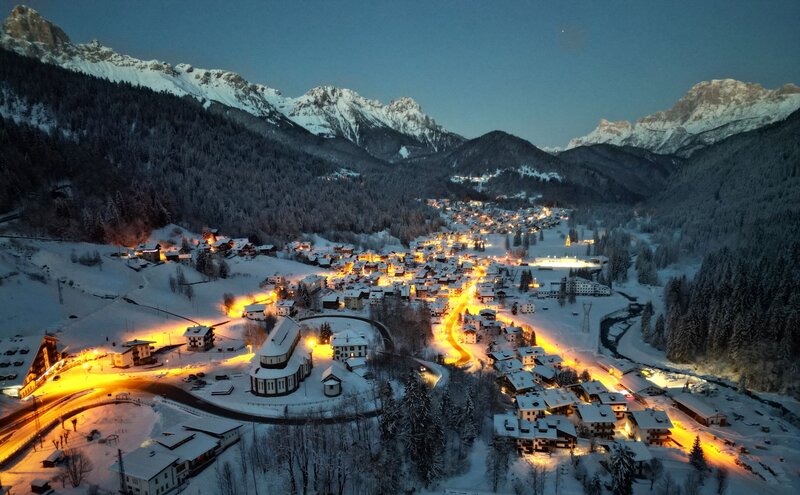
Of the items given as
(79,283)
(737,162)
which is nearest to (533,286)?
(79,283)

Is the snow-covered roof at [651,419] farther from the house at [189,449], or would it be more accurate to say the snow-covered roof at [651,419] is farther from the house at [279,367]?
the house at [189,449]

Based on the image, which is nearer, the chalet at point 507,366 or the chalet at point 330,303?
the chalet at point 507,366

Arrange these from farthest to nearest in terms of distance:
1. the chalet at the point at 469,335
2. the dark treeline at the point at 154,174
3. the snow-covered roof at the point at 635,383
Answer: the dark treeline at the point at 154,174 → the chalet at the point at 469,335 → the snow-covered roof at the point at 635,383

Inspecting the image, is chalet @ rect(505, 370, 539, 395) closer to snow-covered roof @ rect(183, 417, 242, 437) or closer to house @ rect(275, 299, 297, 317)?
snow-covered roof @ rect(183, 417, 242, 437)

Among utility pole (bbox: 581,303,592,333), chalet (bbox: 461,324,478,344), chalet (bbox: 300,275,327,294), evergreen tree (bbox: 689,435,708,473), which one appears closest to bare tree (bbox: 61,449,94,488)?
evergreen tree (bbox: 689,435,708,473)

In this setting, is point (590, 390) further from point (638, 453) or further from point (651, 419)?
point (638, 453)

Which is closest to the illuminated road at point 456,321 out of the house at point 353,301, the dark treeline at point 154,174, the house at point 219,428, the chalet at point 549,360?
the chalet at point 549,360

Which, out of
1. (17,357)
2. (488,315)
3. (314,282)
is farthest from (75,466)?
(314,282)
